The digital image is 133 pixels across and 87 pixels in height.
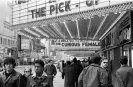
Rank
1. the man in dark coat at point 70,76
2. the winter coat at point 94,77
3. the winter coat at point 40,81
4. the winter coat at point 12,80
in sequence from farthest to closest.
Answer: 1. the man in dark coat at point 70,76
2. the winter coat at point 94,77
3. the winter coat at point 40,81
4. the winter coat at point 12,80

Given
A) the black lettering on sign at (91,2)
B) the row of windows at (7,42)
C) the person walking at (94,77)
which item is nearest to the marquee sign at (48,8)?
the black lettering on sign at (91,2)

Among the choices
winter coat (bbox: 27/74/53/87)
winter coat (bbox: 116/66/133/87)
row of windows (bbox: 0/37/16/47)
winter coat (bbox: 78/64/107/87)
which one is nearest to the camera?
winter coat (bbox: 27/74/53/87)

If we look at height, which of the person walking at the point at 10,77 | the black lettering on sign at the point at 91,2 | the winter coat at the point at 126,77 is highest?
the black lettering on sign at the point at 91,2

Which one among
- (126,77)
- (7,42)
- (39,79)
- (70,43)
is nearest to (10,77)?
(39,79)

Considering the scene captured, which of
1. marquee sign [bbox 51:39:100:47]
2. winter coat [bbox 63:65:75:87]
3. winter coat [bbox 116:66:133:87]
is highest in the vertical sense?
marquee sign [bbox 51:39:100:47]

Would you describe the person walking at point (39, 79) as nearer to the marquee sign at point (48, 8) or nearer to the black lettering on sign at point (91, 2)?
the marquee sign at point (48, 8)

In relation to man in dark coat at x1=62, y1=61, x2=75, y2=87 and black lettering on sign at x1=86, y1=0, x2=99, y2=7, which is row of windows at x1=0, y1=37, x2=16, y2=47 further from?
man in dark coat at x1=62, y1=61, x2=75, y2=87

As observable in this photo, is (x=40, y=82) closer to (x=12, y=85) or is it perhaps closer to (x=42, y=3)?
(x=12, y=85)

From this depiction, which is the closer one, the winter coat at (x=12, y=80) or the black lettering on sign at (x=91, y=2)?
the winter coat at (x=12, y=80)

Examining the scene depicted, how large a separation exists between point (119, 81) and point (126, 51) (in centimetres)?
776

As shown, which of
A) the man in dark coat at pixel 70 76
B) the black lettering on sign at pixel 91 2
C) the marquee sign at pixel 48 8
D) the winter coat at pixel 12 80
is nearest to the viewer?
the winter coat at pixel 12 80

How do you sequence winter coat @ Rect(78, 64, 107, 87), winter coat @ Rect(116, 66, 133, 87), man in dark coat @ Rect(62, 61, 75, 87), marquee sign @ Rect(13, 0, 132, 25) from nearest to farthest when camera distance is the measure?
winter coat @ Rect(78, 64, 107, 87) → winter coat @ Rect(116, 66, 133, 87) → man in dark coat @ Rect(62, 61, 75, 87) → marquee sign @ Rect(13, 0, 132, 25)

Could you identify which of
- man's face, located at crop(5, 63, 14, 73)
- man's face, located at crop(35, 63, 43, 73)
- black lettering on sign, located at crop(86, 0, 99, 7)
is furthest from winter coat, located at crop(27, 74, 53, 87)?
black lettering on sign, located at crop(86, 0, 99, 7)

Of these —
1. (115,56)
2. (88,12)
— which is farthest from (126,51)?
(115,56)
